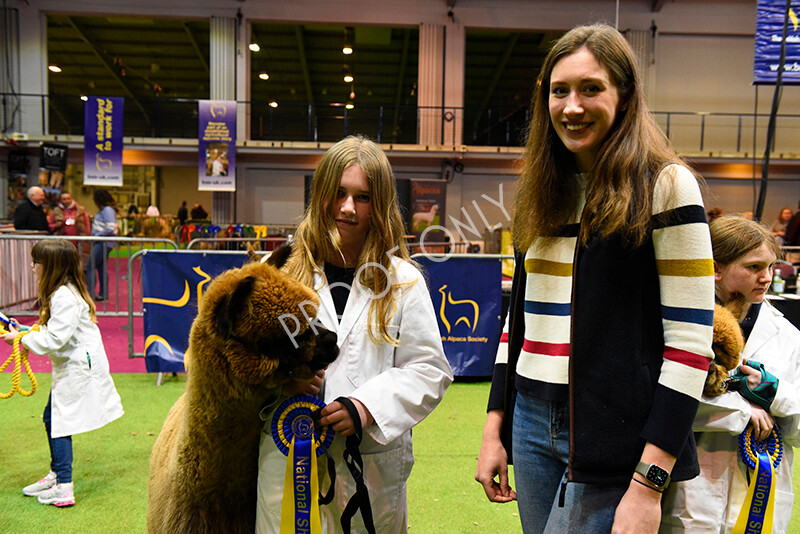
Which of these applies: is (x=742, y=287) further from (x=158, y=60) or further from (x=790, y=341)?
(x=158, y=60)

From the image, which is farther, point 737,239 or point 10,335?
point 10,335

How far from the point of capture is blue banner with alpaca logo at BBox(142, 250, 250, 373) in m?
5.27

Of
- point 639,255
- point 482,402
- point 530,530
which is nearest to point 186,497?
point 530,530

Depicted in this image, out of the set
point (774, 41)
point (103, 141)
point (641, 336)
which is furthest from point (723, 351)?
point (103, 141)

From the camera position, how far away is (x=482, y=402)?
17.1 feet

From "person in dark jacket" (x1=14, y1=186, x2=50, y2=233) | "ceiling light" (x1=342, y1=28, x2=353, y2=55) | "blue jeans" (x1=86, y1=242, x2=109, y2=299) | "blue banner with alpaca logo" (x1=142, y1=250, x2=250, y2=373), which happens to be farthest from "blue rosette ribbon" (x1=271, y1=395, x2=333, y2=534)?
"ceiling light" (x1=342, y1=28, x2=353, y2=55)

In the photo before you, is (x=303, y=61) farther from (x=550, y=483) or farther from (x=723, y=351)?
(x=550, y=483)

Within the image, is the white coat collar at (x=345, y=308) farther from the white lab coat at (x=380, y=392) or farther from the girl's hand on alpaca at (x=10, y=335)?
the girl's hand on alpaca at (x=10, y=335)

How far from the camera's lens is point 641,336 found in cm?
116

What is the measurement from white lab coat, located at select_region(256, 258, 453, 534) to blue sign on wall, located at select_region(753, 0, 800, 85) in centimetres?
692

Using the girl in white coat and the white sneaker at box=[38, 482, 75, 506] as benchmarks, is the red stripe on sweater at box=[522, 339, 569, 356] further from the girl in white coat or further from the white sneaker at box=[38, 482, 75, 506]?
the white sneaker at box=[38, 482, 75, 506]

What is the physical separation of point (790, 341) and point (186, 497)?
217 centimetres

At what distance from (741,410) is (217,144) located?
15.7 metres

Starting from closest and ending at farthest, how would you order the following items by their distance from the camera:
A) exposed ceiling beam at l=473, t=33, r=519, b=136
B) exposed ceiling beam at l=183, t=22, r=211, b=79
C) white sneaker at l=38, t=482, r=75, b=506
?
white sneaker at l=38, t=482, r=75, b=506 < exposed ceiling beam at l=183, t=22, r=211, b=79 < exposed ceiling beam at l=473, t=33, r=519, b=136
